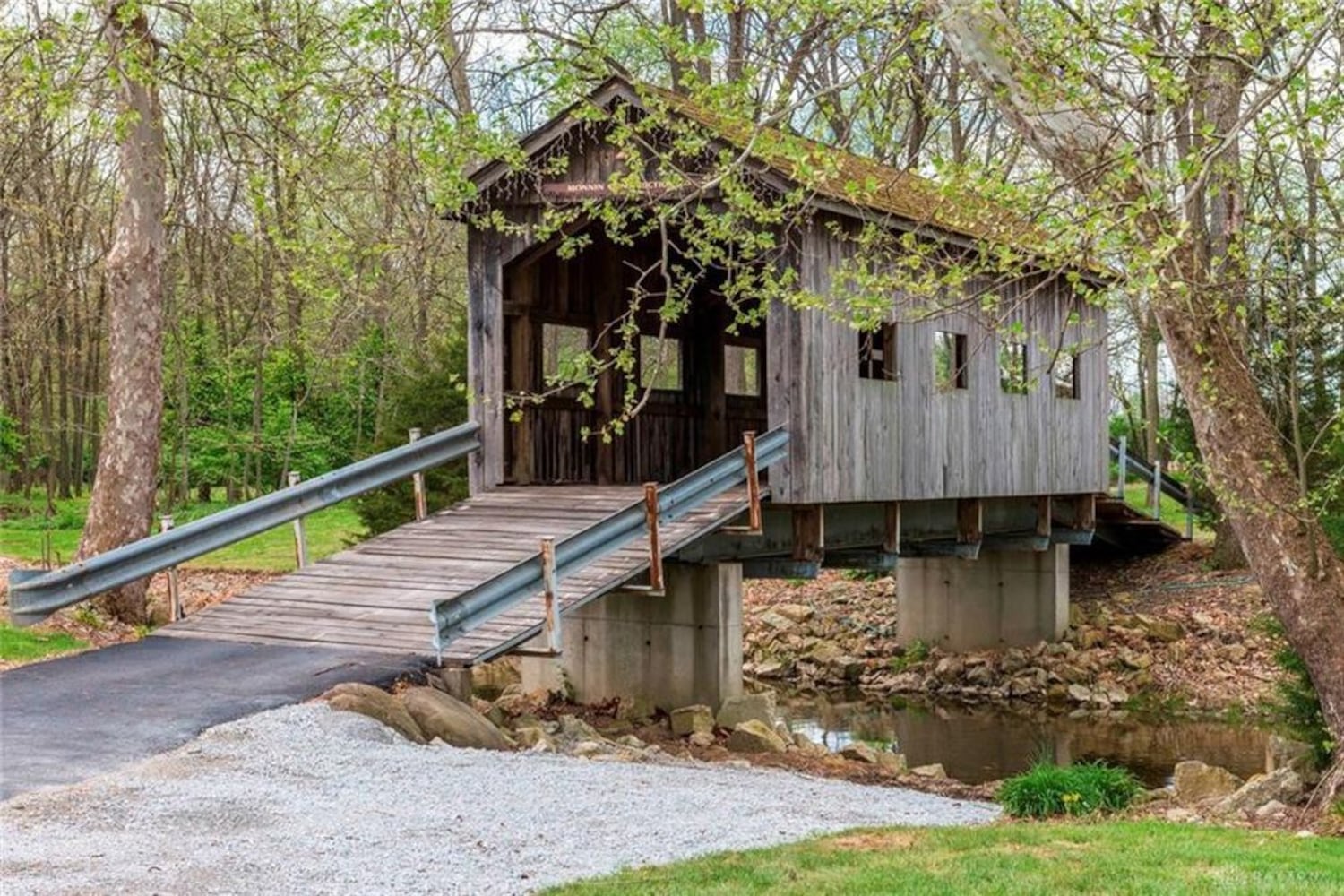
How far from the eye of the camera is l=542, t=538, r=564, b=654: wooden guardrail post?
35.8 feet

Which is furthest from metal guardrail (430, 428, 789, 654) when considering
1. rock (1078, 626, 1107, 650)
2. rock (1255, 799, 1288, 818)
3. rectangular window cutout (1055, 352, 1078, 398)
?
rock (1078, 626, 1107, 650)

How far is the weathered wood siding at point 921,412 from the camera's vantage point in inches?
571

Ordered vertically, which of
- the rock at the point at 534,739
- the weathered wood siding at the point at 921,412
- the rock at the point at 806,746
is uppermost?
the weathered wood siding at the point at 921,412

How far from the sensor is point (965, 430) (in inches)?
688

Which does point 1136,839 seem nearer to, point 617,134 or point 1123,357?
point 617,134

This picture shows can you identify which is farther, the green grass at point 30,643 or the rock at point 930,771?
the rock at point 930,771

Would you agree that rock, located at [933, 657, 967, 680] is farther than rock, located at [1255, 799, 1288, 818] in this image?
Yes

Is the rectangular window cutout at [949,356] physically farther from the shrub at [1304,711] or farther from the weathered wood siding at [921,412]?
the shrub at [1304,711]

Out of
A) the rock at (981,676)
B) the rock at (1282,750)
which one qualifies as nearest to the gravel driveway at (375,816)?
the rock at (1282,750)

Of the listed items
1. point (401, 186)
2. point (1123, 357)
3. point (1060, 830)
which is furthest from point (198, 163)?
point (1060, 830)

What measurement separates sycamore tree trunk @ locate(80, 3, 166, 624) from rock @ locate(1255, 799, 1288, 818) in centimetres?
1037

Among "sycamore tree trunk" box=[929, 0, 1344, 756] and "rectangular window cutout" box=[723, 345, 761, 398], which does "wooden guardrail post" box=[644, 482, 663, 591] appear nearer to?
"sycamore tree trunk" box=[929, 0, 1344, 756]

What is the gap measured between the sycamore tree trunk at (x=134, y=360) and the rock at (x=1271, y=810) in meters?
10.4

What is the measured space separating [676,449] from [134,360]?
6529 millimetres
